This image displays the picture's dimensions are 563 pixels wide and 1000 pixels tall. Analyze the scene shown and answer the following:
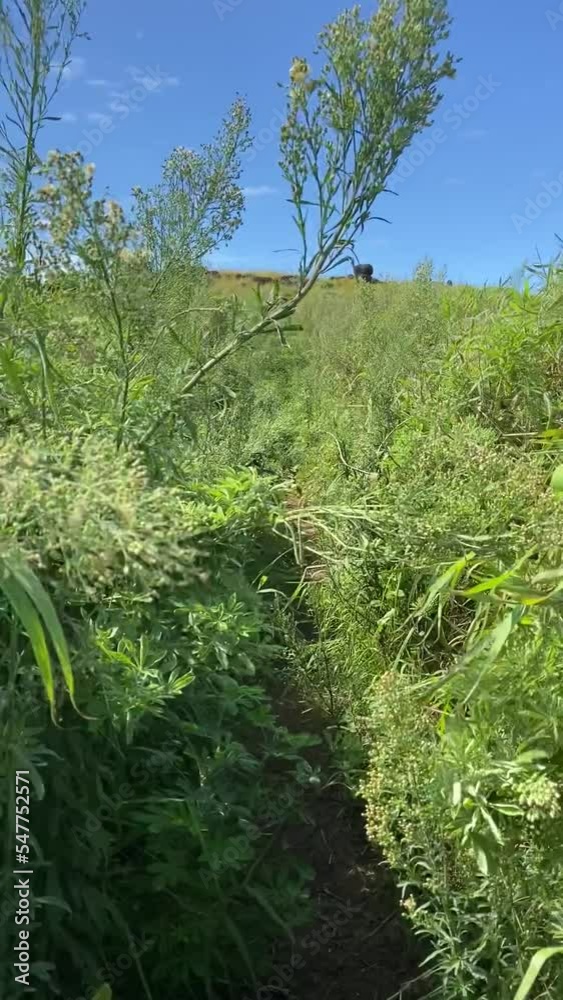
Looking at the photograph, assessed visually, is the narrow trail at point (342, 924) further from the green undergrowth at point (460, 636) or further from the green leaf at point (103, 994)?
the green leaf at point (103, 994)

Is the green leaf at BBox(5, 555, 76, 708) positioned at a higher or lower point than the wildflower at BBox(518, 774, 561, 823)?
higher

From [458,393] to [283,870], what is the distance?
6.55 ft

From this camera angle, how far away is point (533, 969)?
161 centimetres

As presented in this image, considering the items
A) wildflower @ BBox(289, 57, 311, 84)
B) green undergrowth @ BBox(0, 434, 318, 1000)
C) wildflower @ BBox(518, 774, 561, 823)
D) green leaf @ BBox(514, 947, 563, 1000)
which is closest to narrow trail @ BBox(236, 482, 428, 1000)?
green undergrowth @ BBox(0, 434, 318, 1000)

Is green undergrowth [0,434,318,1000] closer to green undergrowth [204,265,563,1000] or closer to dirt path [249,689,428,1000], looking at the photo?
dirt path [249,689,428,1000]

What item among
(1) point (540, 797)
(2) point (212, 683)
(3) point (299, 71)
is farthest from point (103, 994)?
(3) point (299, 71)

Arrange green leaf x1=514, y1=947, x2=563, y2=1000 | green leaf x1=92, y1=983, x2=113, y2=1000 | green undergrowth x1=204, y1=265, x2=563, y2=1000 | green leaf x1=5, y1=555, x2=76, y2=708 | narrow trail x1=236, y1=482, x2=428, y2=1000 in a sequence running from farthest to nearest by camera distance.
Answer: narrow trail x1=236, y1=482, x2=428, y2=1000
green undergrowth x1=204, y1=265, x2=563, y2=1000
green leaf x1=514, y1=947, x2=563, y2=1000
green leaf x1=92, y1=983, x2=113, y2=1000
green leaf x1=5, y1=555, x2=76, y2=708

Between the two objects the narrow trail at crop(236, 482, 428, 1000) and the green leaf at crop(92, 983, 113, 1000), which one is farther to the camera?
the narrow trail at crop(236, 482, 428, 1000)

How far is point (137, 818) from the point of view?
5.55 ft

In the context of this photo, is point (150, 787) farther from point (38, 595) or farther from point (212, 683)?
point (38, 595)

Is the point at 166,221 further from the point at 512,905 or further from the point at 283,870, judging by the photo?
the point at 512,905

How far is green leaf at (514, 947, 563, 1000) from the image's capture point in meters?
1.59

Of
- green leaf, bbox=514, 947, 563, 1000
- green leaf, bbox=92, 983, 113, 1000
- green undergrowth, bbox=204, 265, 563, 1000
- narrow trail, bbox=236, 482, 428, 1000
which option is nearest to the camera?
green leaf, bbox=92, 983, 113, 1000

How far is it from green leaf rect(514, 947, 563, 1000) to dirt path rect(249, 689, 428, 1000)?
38cm
